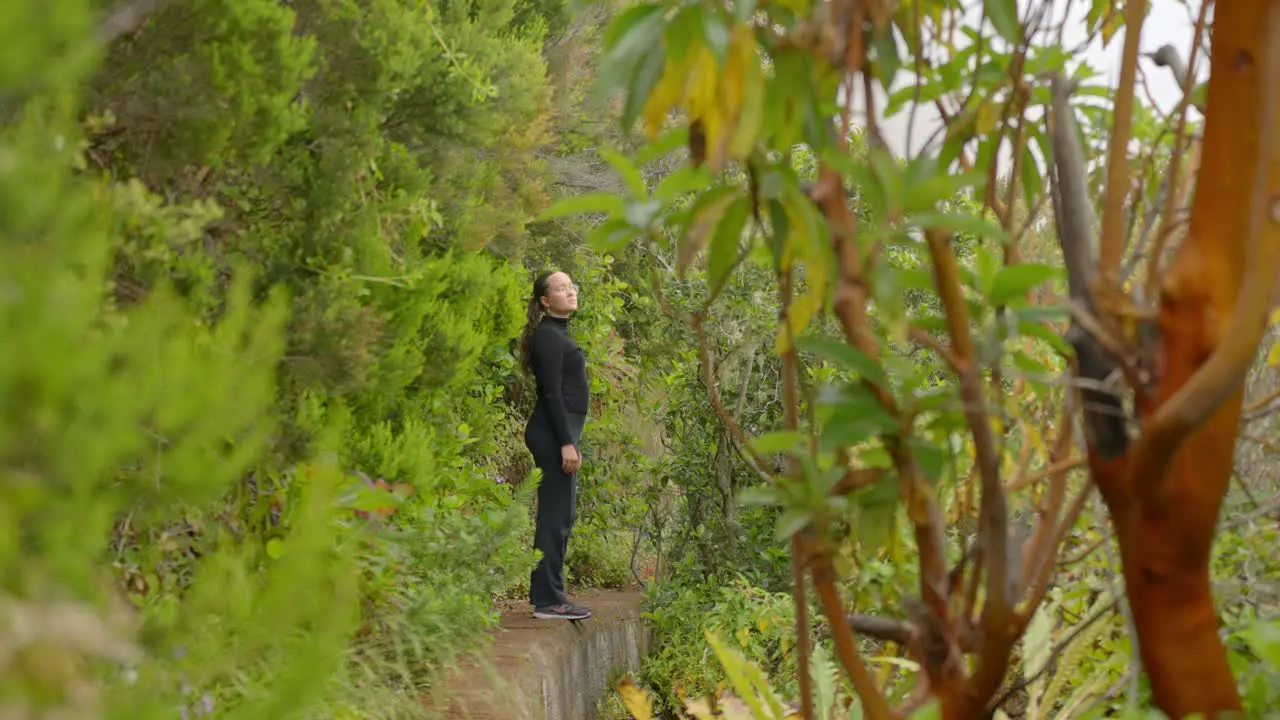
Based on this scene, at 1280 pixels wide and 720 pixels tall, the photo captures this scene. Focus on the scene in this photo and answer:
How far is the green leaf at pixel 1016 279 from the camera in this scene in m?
1.23

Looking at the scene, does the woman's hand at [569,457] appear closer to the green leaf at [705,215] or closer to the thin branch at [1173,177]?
the thin branch at [1173,177]

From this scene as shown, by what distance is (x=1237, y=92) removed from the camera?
49.0 inches

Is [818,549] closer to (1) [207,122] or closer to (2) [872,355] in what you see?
(2) [872,355]

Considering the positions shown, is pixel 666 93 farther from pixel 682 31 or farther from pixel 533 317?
pixel 533 317

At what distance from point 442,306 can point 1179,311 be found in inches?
174

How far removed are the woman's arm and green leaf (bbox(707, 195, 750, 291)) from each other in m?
4.40

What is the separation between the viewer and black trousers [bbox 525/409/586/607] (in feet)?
19.1

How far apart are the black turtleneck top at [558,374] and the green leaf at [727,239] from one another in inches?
174

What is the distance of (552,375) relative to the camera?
5.66 metres

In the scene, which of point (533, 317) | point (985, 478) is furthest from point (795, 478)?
point (533, 317)

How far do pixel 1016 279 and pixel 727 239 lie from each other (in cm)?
33

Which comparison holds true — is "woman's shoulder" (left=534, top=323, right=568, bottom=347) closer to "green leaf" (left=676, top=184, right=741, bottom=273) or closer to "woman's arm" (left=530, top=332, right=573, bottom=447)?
"woman's arm" (left=530, top=332, right=573, bottom=447)

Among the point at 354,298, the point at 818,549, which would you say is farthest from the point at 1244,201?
the point at 354,298

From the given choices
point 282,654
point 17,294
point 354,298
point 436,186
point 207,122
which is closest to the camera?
point 17,294
